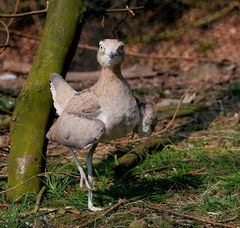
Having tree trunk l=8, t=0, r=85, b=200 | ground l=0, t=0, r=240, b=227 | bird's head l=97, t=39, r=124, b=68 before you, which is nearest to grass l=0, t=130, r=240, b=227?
ground l=0, t=0, r=240, b=227

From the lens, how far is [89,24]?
10695mm

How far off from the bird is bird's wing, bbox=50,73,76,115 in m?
0.17

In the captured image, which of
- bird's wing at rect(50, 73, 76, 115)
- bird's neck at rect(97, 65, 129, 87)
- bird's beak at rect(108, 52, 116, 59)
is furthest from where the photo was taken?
bird's wing at rect(50, 73, 76, 115)

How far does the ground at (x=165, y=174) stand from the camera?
14.7ft

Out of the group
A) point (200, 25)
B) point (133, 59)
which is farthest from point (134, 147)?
point (200, 25)

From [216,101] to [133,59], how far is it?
2.58 metres

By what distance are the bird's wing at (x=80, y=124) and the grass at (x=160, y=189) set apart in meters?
0.47

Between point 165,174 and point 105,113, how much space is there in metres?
1.29

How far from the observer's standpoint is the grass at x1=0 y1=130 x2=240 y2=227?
176 inches

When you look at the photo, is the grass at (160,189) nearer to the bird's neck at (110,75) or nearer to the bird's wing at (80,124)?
the bird's wing at (80,124)

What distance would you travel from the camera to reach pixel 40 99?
5133mm

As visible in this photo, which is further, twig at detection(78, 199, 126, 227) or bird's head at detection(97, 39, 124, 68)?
bird's head at detection(97, 39, 124, 68)

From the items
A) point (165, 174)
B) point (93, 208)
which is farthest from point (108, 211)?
point (165, 174)

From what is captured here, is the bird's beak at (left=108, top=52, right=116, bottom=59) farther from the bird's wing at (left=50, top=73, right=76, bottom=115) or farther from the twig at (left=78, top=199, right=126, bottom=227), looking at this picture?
the twig at (left=78, top=199, right=126, bottom=227)
